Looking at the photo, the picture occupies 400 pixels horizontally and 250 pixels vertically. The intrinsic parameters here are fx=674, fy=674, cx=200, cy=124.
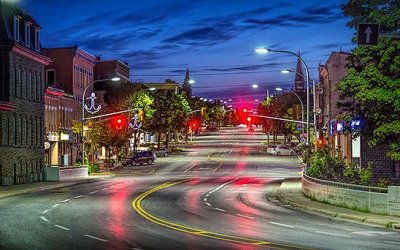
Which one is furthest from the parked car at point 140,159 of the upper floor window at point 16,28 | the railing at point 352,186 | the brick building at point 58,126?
the railing at point 352,186

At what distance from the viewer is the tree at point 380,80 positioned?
29.7 meters

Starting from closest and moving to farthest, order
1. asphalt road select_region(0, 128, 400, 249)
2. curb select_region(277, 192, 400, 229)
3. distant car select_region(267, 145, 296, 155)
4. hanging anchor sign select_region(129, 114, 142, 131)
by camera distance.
A: asphalt road select_region(0, 128, 400, 249), curb select_region(277, 192, 400, 229), hanging anchor sign select_region(129, 114, 142, 131), distant car select_region(267, 145, 296, 155)

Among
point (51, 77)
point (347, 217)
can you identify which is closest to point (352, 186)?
point (347, 217)

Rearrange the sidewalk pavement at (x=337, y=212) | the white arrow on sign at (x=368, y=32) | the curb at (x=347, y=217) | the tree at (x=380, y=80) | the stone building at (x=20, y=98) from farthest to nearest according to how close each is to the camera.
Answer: the stone building at (x=20, y=98) → the tree at (x=380, y=80) → the sidewalk pavement at (x=337, y=212) → the curb at (x=347, y=217) → the white arrow on sign at (x=368, y=32)

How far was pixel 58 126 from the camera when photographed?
7912cm

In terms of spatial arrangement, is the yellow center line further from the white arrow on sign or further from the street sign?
the white arrow on sign

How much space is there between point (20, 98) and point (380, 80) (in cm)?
3215

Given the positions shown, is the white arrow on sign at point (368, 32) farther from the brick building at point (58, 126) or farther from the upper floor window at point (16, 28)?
the brick building at point (58, 126)

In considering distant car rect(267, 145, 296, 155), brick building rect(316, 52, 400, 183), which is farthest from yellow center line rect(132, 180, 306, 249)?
distant car rect(267, 145, 296, 155)

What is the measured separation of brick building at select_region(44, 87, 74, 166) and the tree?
48553 millimetres

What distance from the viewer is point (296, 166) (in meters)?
81.1

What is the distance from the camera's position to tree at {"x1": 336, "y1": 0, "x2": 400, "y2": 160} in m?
29.7

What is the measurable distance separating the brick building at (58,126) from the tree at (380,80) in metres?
48.6

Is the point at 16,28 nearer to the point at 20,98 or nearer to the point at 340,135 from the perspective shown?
the point at 20,98
